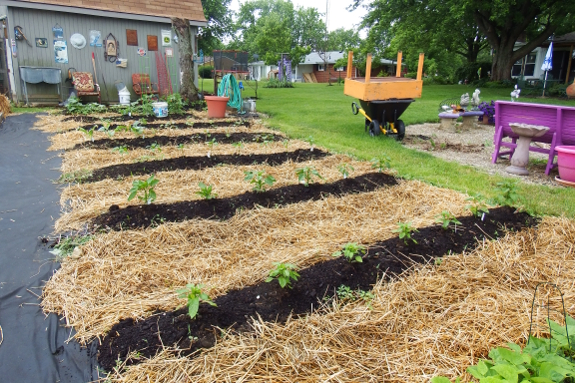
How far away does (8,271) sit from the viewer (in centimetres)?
281

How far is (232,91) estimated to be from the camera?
1081 centimetres

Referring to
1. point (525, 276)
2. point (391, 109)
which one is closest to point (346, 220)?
point (525, 276)

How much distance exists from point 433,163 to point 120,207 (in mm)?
4255

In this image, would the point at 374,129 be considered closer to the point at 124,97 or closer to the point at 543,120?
the point at 543,120

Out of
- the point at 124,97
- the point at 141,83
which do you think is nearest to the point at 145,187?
the point at 124,97

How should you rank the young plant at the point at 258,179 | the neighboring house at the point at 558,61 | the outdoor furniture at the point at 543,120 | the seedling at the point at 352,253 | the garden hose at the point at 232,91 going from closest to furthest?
1. the seedling at the point at 352,253
2. the young plant at the point at 258,179
3. the outdoor furniture at the point at 543,120
4. the garden hose at the point at 232,91
5. the neighboring house at the point at 558,61

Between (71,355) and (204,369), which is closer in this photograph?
(204,369)

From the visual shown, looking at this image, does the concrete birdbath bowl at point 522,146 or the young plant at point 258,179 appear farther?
the concrete birdbath bowl at point 522,146

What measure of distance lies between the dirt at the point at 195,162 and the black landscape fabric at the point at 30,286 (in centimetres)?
65

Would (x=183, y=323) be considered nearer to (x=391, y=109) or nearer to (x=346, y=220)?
(x=346, y=220)

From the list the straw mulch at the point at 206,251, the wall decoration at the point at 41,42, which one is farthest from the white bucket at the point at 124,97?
the straw mulch at the point at 206,251

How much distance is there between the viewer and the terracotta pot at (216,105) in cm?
945

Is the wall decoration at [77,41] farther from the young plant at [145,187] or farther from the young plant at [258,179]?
the young plant at [258,179]

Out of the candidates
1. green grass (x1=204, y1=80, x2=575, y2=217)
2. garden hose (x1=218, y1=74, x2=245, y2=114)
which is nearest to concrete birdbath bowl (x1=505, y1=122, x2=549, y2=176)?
green grass (x1=204, y1=80, x2=575, y2=217)
